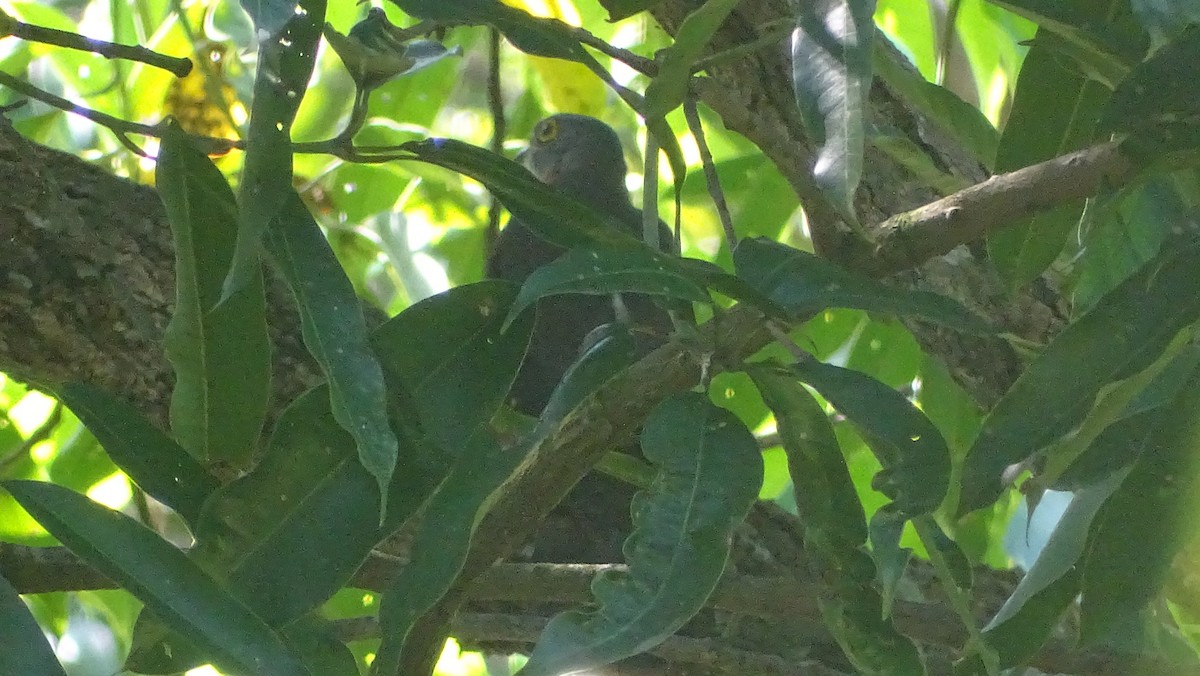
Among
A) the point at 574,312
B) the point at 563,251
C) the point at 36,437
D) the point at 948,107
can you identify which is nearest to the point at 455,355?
the point at 948,107

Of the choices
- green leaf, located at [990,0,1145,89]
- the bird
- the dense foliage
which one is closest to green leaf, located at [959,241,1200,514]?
the dense foliage

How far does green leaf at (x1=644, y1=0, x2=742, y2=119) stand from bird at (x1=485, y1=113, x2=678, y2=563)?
0.08m

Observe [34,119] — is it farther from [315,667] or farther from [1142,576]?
[1142,576]

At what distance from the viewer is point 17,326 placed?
3.40 feet

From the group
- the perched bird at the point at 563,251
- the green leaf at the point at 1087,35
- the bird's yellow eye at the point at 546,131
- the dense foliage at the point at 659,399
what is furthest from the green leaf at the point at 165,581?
the bird's yellow eye at the point at 546,131

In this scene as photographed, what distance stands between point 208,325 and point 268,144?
0.62 ft

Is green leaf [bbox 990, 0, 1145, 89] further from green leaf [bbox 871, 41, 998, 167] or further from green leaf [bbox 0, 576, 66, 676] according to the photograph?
green leaf [bbox 0, 576, 66, 676]

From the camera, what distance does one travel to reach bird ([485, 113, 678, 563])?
1.37 meters

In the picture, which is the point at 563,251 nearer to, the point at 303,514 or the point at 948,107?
the point at 948,107

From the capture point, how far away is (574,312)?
192 centimetres

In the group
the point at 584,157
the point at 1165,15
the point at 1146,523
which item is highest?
the point at 584,157

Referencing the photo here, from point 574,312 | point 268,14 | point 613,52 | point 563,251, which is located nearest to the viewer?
point 268,14

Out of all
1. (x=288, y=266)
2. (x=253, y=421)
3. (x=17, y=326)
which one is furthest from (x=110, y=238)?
(x=288, y=266)

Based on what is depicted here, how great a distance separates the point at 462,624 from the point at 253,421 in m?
0.30
